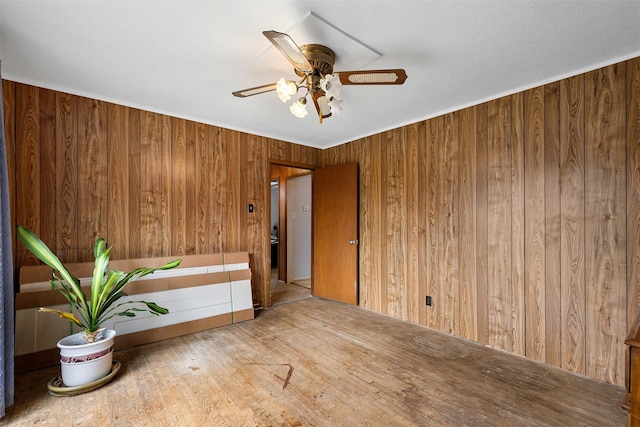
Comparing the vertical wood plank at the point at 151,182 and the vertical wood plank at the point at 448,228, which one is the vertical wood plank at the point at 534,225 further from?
the vertical wood plank at the point at 151,182

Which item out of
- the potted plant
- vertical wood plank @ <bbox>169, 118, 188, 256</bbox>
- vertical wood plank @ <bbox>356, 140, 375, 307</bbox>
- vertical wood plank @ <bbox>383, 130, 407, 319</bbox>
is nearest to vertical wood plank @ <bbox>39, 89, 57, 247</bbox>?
the potted plant

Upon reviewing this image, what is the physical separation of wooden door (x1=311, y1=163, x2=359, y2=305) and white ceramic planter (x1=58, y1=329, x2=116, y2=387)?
2.82 meters

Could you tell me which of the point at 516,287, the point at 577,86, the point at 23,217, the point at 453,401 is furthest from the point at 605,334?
the point at 23,217

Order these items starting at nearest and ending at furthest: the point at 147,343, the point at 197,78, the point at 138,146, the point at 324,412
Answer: the point at 324,412 < the point at 197,78 < the point at 147,343 < the point at 138,146

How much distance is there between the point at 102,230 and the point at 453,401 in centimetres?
342

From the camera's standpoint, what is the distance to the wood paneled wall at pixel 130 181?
2516 mm

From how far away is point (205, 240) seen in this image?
3455mm

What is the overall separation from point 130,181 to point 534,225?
397cm

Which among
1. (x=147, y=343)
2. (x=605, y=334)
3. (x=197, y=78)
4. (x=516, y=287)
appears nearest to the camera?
(x=605, y=334)

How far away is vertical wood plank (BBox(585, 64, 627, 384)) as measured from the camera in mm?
2096

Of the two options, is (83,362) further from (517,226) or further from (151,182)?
(517,226)

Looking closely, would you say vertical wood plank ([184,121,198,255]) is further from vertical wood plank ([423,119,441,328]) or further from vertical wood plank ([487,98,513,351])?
vertical wood plank ([487,98,513,351])

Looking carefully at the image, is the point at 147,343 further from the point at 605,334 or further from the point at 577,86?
the point at 577,86

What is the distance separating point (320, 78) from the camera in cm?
193
